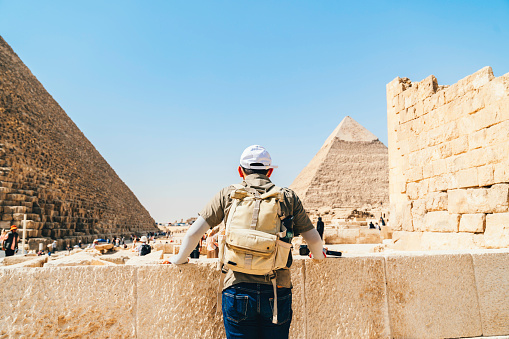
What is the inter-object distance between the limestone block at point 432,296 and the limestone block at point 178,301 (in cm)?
109

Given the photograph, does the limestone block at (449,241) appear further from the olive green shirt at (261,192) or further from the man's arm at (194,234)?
the man's arm at (194,234)

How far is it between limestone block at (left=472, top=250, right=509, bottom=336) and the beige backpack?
5.28ft

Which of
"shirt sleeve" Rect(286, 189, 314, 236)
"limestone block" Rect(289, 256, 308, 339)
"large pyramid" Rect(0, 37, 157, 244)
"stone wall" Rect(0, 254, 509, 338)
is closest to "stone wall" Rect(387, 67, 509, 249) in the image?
"stone wall" Rect(0, 254, 509, 338)

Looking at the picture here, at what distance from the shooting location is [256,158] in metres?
1.92

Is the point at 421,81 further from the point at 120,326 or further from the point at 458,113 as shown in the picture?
the point at 120,326

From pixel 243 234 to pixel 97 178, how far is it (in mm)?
57319

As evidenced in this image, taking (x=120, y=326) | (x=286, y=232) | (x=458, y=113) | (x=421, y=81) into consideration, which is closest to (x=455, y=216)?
(x=458, y=113)

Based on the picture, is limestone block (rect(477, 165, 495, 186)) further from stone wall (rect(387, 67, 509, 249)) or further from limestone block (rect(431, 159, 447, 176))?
limestone block (rect(431, 159, 447, 176))

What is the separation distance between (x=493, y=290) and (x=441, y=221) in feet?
7.52

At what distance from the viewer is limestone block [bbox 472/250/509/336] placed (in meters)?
2.56

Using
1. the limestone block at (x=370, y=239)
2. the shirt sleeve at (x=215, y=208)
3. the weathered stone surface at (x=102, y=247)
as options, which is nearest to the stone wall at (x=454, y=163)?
the shirt sleeve at (x=215, y=208)

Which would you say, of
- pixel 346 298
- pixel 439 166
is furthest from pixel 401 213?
pixel 346 298

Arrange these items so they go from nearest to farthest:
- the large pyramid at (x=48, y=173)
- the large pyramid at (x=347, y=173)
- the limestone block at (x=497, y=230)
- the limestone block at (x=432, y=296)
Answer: the limestone block at (x=432, y=296), the limestone block at (x=497, y=230), the large pyramid at (x=48, y=173), the large pyramid at (x=347, y=173)

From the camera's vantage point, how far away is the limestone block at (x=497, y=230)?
13.0ft
